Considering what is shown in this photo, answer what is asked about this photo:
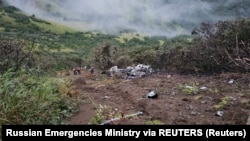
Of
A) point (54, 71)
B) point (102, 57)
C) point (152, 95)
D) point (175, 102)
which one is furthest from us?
point (102, 57)

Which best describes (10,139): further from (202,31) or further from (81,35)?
(81,35)

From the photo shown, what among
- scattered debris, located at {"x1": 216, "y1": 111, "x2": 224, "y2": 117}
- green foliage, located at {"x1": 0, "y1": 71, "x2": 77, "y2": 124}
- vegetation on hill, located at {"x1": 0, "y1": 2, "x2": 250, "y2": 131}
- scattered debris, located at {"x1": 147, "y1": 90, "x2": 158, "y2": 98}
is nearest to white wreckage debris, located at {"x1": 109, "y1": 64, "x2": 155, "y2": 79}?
vegetation on hill, located at {"x1": 0, "y1": 2, "x2": 250, "y2": 131}

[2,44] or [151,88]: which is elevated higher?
[2,44]

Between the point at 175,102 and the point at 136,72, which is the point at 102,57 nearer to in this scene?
the point at 136,72

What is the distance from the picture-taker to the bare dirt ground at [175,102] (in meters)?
8.55

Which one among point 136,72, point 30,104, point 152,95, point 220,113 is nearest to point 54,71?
point 136,72

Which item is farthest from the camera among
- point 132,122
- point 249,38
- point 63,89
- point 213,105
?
point 249,38

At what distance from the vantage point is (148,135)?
683 cm

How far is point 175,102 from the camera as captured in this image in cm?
1015

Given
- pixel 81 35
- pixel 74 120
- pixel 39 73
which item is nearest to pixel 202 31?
pixel 39 73

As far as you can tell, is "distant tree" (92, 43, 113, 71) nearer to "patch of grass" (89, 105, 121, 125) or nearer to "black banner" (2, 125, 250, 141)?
"patch of grass" (89, 105, 121, 125)

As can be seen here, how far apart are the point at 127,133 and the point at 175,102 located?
3508 mm

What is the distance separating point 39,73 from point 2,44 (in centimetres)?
145

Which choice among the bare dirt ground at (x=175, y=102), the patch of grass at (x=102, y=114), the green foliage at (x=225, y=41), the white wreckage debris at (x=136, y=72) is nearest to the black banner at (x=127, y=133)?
the bare dirt ground at (x=175, y=102)
